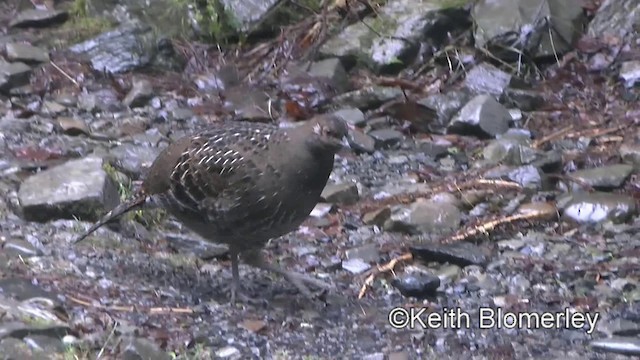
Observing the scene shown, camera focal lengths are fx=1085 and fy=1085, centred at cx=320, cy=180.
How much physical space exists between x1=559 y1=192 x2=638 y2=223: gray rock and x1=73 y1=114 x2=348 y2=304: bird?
1952mm

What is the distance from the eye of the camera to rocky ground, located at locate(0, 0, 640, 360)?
18.1 feet

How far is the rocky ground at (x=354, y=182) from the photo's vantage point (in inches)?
217

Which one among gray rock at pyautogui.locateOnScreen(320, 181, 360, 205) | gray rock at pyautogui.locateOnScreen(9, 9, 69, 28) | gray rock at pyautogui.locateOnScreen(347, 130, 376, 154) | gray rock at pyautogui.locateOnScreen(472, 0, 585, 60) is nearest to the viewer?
gray rock at pyautogui.locateOnScreen(320, 181, 360, 205)

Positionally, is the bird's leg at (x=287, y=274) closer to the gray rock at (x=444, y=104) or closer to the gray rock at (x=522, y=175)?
the gray rock at (x=522, y=175)

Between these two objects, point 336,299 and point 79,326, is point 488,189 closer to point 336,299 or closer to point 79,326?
point 336,299

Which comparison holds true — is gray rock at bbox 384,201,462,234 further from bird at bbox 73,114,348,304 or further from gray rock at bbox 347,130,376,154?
gray rock at bbox 347,130,376,154

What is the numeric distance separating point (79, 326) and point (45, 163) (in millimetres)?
2908

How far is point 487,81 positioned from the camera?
30.9 ft

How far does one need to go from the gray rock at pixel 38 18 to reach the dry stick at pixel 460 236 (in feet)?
17.9

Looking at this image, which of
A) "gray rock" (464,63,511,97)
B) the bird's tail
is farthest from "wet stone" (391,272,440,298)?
"gray rock" (464,63,511,97)

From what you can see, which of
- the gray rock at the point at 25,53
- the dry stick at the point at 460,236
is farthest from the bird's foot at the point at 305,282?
the gray rock at the point at 25,53

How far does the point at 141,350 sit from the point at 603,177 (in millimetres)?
3958

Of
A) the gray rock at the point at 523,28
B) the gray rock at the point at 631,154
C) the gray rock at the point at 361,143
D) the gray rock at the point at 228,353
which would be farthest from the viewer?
the gray rock at the point at 523,28

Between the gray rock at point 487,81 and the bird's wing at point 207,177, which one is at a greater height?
the bird's wing at point 207,177
